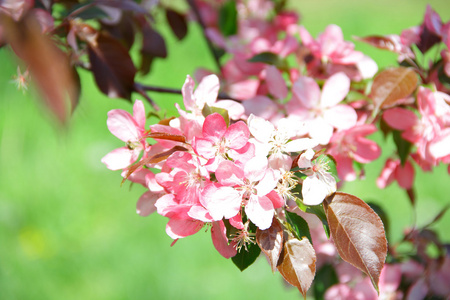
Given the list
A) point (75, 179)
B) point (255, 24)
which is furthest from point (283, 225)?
point (75, 179)

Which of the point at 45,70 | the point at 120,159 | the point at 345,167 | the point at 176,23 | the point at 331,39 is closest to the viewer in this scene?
the point at 45,70

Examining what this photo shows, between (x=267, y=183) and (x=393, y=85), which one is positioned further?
(x=393, y=85)

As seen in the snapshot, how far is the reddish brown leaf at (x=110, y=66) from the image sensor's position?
0.77 meters

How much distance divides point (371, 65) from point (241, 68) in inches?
10.4

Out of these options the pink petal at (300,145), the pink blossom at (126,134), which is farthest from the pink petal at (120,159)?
the pink petal at (300,145)

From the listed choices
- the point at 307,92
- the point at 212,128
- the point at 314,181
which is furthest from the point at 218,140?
the point at 307,92

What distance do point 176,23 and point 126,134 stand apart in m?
0.61

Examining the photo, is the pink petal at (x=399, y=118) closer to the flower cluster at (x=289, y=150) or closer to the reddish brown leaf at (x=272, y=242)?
the flower cluster at (x=289, y=150)

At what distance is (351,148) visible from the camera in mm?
756

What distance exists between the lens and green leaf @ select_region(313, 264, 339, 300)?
36.6 inches

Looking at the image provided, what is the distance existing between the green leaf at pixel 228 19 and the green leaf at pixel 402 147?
0.60m

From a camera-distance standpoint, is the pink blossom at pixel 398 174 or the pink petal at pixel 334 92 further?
the pink blossom at pixel 398 174

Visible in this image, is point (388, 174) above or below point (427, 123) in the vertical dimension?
below

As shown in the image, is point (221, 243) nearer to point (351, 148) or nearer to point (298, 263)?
point (298, 263)
